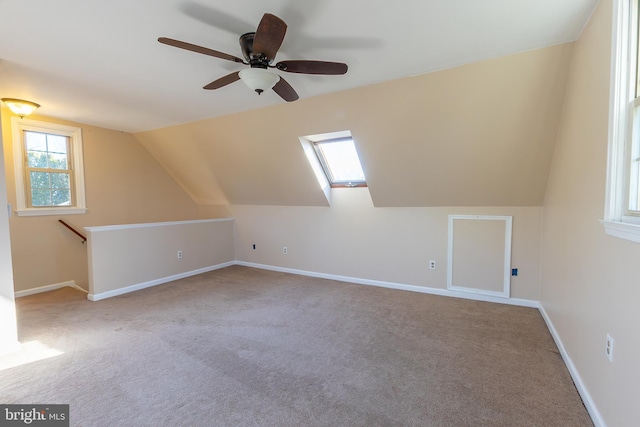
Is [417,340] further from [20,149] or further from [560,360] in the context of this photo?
[20,149]

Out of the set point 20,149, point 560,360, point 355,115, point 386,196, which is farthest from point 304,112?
point 20,149

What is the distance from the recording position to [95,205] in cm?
442

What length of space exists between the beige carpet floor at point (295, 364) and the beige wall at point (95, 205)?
0.60m

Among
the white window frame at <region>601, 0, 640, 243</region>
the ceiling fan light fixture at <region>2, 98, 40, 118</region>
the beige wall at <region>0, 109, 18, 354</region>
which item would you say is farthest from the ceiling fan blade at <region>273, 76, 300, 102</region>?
the ceiling fan light fixture at <region>2, 98, 40, 118</region>

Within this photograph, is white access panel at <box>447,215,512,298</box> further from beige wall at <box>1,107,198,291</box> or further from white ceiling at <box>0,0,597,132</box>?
beige wall at <box>1,107,198,291</box>

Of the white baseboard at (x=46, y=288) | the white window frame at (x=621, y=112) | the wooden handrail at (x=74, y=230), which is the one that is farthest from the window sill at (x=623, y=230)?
the wooden handrail at (x=74, y=230)

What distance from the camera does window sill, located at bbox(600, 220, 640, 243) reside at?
1208mm

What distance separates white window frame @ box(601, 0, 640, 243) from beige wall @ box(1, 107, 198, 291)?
5812 millimetres

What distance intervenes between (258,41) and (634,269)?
83.2 inches

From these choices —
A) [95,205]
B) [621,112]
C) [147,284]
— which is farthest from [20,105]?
[621,112]

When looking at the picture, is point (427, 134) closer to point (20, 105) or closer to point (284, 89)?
point (284, 89)

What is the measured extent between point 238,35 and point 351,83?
1132mm

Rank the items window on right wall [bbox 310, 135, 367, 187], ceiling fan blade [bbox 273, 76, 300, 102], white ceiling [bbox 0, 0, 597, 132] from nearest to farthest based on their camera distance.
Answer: white ceiling [bbox 0, 0, 597, 132] < ceiling fan blade [bbox 273, 76, 300, 102] < window on right wall [bbox 310, 135, 367, 187]

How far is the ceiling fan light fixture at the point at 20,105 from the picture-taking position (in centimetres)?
307
